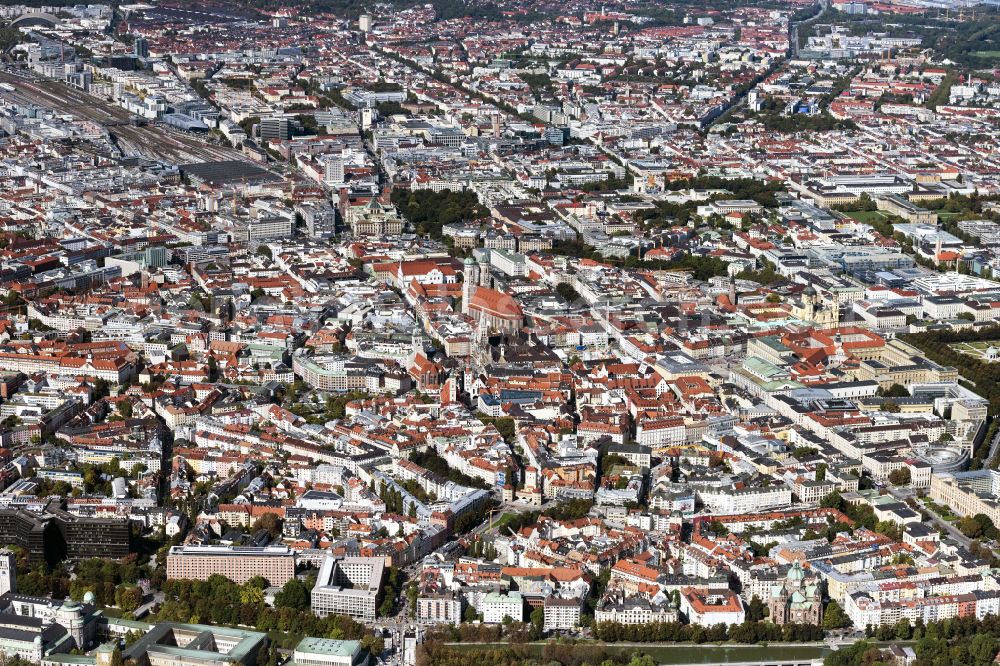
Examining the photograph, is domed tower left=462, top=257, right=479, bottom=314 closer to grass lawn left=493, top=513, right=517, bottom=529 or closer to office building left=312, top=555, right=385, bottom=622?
grass lawn left=493, top=513, right=517, bottom=529

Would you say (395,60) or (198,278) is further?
(395,60)

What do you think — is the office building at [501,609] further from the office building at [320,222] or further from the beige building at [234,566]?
the office building at [320,222]

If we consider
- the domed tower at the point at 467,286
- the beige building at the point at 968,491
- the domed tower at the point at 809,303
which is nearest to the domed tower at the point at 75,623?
the beige building at the point at 968,491

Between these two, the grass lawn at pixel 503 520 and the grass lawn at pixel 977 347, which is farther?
the grass lawn at pixel 977 347

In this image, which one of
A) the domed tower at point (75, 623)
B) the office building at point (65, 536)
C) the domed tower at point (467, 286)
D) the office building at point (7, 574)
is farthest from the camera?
the domed tower at point (467, 286)

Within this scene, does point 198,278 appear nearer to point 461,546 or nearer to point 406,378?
point 406,378

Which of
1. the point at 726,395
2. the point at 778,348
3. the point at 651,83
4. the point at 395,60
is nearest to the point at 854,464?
the point at 726,395

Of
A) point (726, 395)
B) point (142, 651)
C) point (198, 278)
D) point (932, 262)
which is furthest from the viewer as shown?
point (932, 262)

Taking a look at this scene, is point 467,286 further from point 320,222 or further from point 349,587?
point 349,587

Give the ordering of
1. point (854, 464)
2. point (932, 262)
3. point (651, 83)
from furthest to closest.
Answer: point (651, 83) < point (932, 262) < point (854, 464)
